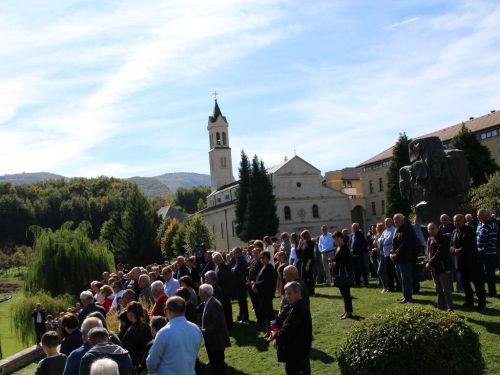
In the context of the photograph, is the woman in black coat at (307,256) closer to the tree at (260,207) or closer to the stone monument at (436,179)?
the stone monument at (436,179)

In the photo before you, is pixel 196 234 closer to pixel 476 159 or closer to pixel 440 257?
pixel 476 159

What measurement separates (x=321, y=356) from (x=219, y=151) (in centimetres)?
8237

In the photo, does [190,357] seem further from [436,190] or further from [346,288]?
[436,190]

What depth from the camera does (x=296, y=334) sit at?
22.1 ft

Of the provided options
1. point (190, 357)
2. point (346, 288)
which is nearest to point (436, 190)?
point (346, 288)

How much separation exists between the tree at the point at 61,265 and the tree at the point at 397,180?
1429 inches

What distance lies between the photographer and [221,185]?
89.6 meters

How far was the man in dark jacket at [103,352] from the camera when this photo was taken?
17.2 ft

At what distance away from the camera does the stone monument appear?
16.1m

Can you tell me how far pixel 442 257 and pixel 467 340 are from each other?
421cm

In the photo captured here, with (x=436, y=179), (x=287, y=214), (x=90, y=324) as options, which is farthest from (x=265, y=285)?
(x=287, y=214)

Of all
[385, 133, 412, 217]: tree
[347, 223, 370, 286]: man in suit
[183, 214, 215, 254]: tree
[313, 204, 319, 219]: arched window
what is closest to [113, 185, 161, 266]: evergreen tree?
[183, 214, 215, 254]: tree

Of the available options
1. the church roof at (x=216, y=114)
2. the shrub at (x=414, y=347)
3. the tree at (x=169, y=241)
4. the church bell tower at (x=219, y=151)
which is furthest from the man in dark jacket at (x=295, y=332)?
the church roof at (x=216, y=114)

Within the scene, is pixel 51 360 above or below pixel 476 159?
below
